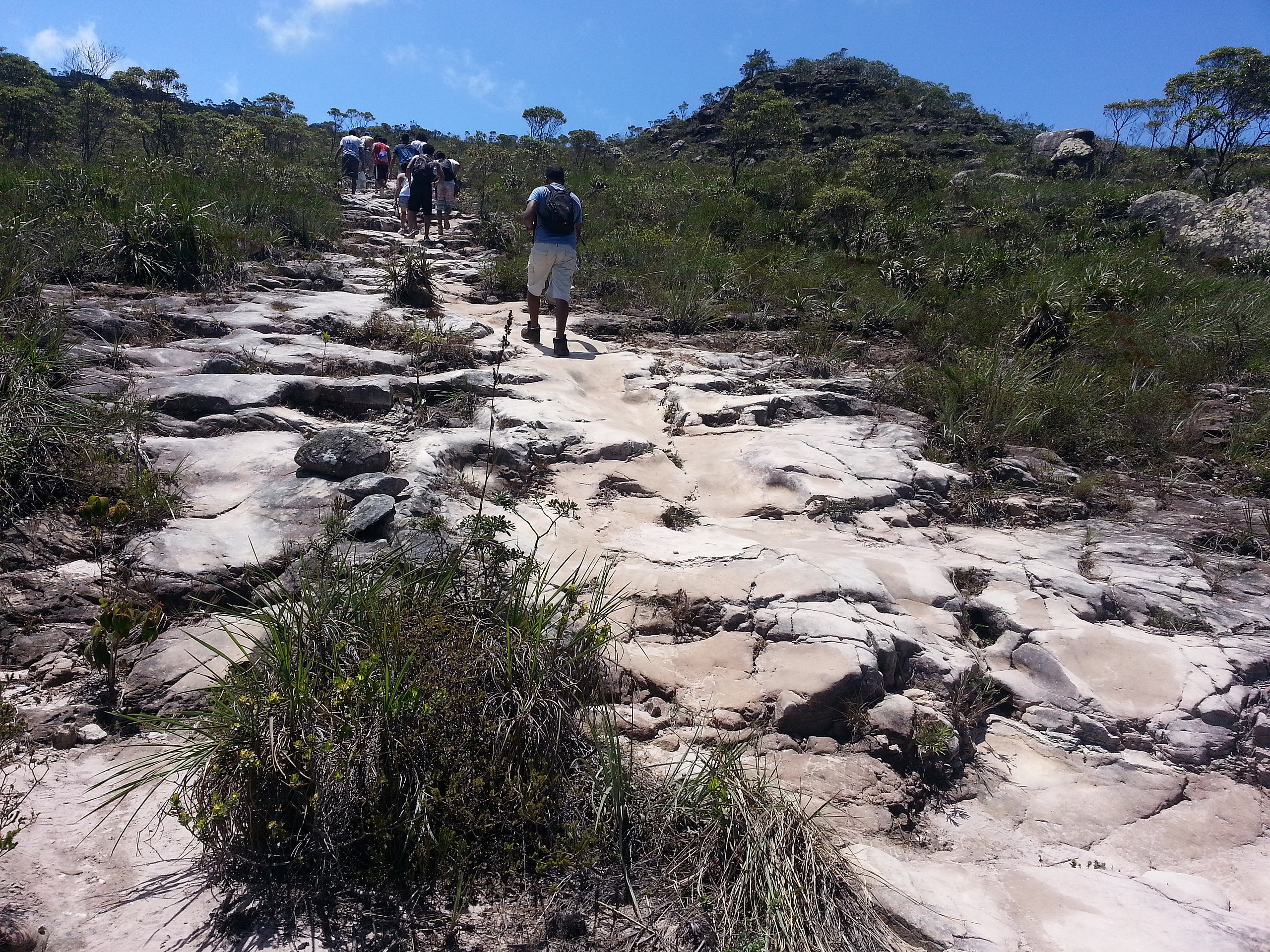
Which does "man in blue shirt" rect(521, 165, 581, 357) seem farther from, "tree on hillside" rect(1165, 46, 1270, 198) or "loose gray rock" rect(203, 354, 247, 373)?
"tree on hillside" rect(1165, 46, 1270, 198)

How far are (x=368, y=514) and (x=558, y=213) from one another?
157 inches

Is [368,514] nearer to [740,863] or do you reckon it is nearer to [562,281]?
[740,863]

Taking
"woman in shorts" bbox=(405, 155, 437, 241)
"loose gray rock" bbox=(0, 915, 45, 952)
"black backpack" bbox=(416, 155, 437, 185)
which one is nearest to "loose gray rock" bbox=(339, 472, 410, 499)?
"loose gray rock" bbox=(0, 915, 45, 952)

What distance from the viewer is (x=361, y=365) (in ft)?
18.0

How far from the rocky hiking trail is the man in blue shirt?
115 cm

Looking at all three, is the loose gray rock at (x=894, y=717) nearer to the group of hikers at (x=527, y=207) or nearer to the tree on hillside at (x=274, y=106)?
the group of hikers at (x=527, y=207)

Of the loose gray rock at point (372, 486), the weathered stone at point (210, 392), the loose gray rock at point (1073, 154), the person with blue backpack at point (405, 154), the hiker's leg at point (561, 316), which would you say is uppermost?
the loose gray rock at point (1073, 154)

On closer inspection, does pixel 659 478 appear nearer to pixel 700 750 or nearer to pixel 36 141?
pixel 700 750

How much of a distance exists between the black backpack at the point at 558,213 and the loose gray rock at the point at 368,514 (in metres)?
3.78

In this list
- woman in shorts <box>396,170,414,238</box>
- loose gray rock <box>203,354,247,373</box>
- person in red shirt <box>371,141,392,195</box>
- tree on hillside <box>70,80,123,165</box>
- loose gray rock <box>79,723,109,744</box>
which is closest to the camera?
loose gray rock <box>79,723,109,744</box>

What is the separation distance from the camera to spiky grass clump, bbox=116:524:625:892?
2.03 m

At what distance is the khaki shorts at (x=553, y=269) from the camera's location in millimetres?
6656

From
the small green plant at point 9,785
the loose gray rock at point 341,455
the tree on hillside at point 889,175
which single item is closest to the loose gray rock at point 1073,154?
the tree on hillside at point 889,175

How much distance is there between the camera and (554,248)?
6.63 metres
